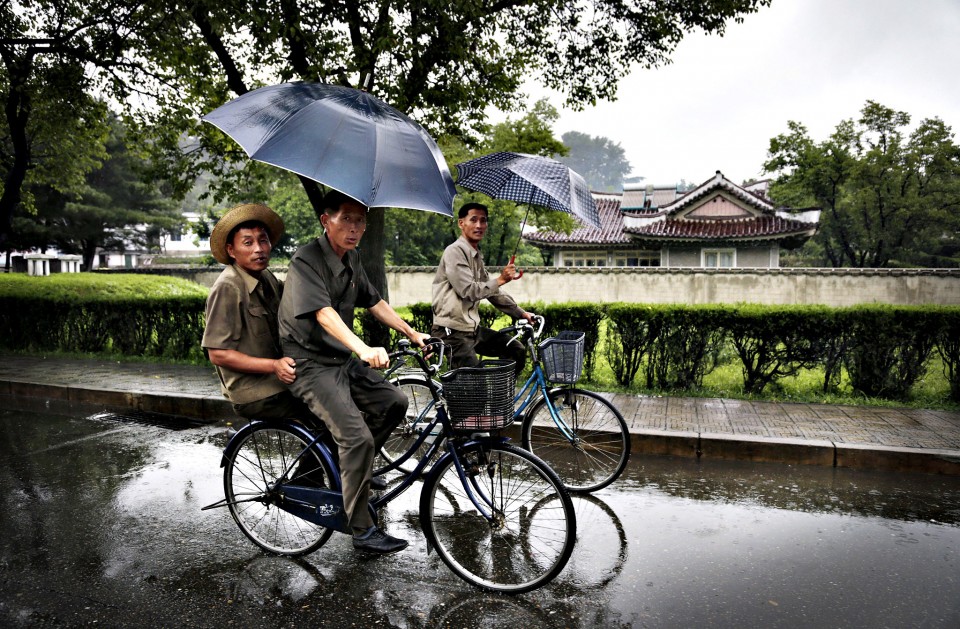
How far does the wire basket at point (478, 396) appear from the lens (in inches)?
124

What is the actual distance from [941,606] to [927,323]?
15.7 feet

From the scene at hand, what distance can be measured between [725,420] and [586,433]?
2.02m

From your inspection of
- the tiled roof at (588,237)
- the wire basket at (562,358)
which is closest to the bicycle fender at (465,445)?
the wire basket at (562,358)

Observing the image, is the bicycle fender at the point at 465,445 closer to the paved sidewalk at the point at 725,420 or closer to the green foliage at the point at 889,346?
the paved sidewalk at the point at 725,420

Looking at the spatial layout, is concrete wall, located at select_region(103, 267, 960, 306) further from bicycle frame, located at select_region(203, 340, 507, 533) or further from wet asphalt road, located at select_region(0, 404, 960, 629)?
bicycle frame, located at select_region(203, 340, 507, 533)

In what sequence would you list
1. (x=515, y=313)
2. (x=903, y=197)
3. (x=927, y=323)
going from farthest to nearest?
(x=903, y=197) < (x=927, y=323) < (x=515, y=313)

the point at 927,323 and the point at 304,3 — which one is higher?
the point at 304,3

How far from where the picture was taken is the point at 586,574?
3.43 m

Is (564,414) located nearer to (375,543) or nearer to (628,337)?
(375,543)

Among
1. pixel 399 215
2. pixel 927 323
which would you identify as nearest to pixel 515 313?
pixel 927 323

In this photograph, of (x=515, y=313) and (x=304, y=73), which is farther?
(x=304, y=73)

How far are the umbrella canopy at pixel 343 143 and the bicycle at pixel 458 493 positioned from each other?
0.91 meters

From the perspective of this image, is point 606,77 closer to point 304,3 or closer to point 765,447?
point 304,3

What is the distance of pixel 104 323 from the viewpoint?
1102cm
